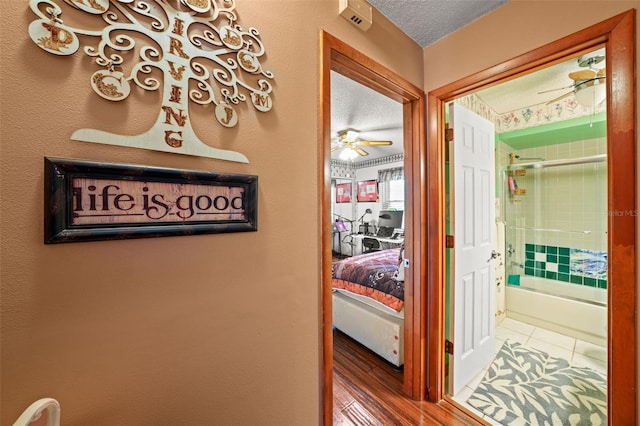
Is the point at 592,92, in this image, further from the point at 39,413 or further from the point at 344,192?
the point at 344,192

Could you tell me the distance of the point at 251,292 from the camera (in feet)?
2.94

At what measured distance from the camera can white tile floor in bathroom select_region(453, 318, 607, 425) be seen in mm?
1910

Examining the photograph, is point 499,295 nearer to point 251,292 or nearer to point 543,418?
point 543,418

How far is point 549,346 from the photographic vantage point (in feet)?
7.66

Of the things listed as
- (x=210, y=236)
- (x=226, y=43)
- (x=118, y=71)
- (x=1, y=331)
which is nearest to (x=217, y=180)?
(x=210, y=236)

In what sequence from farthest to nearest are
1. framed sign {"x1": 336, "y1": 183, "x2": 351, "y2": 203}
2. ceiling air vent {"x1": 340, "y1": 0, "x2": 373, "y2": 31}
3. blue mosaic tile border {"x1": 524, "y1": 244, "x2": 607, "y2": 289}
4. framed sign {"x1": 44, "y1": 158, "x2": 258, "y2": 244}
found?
framed sign {"x1": 336, "y1": 183, "x2": 351, "y2": 203} < blue mosaic tile border {"x1": 524, "y1": 244, "x2": 607, "y2": 289} < ceiling air vent {"x1": 340, "y1": 0, "x2": 373, "y2": 31} < framed sign {"x1": 44, "y1": 158, "x2": 258, "y2": 244}

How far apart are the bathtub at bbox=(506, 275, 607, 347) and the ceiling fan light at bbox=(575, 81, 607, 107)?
200 cm

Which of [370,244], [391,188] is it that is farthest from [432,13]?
[370,244]

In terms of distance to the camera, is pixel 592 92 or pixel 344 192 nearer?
pixel 592 92

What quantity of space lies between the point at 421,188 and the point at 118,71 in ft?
5.25

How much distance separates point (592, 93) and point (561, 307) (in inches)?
84.6

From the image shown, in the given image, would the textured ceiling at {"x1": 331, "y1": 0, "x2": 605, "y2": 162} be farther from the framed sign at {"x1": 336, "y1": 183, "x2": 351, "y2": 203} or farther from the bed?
the framed sign at {"x1": 336, "y1": 183, "x2": 351, "y2": 203}

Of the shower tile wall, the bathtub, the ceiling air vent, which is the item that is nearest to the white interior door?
the ceiling air vent

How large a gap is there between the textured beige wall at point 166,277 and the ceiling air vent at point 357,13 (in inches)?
1.8
